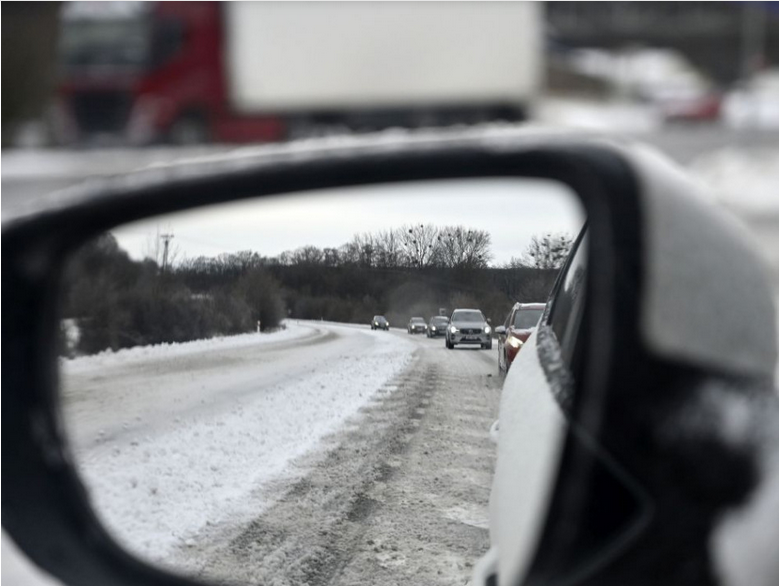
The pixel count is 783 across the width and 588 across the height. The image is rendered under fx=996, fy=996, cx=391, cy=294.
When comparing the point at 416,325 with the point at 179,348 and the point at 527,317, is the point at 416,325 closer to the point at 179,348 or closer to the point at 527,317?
the point at 527,317

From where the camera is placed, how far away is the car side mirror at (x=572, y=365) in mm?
1008

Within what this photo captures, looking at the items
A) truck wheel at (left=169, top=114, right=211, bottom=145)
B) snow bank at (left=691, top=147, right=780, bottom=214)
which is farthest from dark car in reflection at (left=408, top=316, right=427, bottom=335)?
truck wheel at (left=169, top=114, right=211, bottom=145)

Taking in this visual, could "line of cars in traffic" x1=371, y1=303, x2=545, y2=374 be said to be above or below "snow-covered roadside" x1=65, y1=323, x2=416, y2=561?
above

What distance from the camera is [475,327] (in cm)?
119

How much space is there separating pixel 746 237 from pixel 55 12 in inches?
918

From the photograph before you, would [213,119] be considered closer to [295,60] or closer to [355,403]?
[295,60]

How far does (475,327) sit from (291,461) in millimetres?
287

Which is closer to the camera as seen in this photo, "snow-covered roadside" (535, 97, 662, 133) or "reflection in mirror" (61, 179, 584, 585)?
"reflection in mirror" (61, 179, 584, 585)

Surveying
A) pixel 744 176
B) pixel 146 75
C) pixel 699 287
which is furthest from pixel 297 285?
pixel 146 75

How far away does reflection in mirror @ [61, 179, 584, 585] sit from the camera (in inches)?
46.9

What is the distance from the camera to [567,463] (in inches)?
42.0

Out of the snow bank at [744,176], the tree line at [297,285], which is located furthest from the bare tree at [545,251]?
the snow bank at [744,176]

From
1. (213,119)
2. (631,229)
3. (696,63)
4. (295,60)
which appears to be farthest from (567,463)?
(696,63)

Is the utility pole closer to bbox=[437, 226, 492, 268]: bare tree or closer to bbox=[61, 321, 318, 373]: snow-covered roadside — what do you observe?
bbox=[61, 321, 318, 373]: snow-covered roadside
